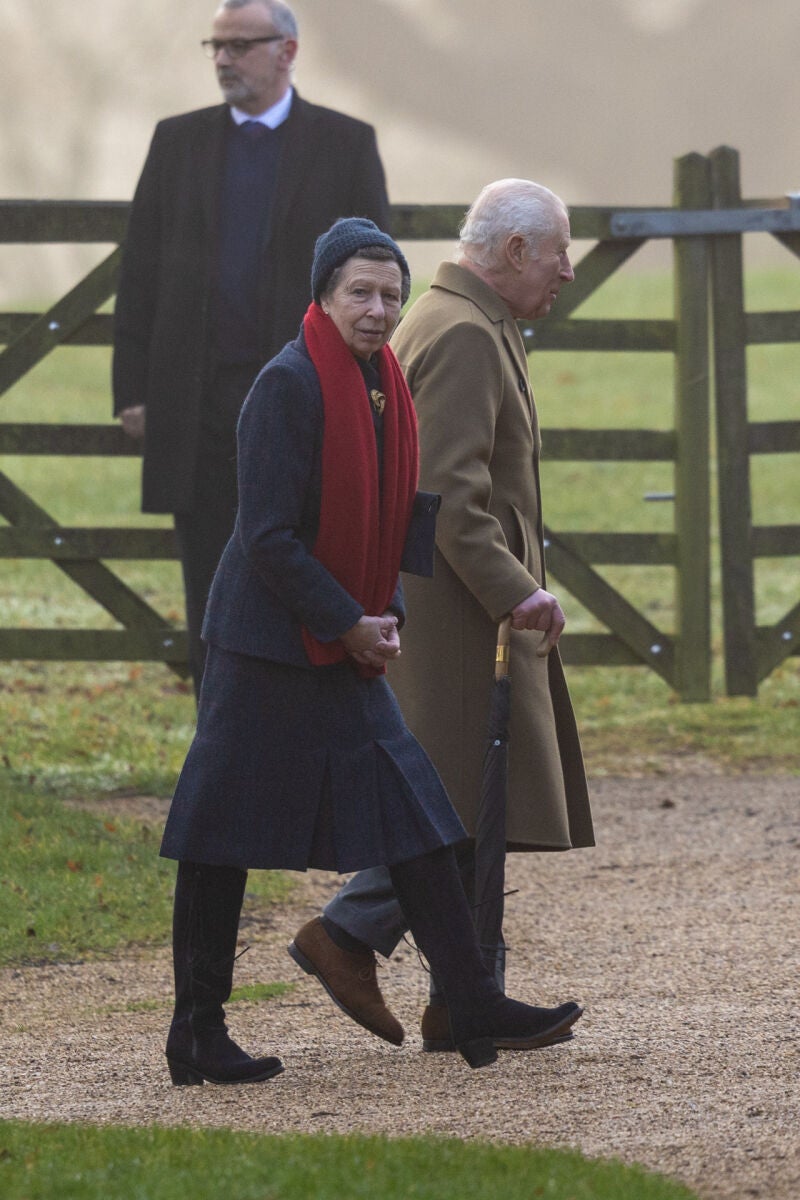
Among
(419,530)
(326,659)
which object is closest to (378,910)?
(326,659)

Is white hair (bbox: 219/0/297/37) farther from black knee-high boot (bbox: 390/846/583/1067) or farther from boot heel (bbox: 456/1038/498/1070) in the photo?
boot heel (bbox: 456/1038/498/1070)

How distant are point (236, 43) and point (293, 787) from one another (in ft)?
10.7

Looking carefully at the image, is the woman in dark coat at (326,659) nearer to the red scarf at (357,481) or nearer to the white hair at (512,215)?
the red scarf at (357,481)

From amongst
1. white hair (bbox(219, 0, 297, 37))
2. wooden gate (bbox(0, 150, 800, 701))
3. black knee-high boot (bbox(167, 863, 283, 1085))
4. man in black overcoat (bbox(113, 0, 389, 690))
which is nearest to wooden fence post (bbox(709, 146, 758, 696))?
wooden gate (bbox(0, 150, 800, 701))

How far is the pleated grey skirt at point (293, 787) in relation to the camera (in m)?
3.77

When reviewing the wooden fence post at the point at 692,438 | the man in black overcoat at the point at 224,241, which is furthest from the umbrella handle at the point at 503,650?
the wooden fence post at the point at 692,438

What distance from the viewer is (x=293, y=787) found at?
3.78 meters

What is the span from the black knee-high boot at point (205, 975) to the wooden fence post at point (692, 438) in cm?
441

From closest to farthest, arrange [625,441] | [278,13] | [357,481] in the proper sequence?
[357,481], [278,13], [625,441]

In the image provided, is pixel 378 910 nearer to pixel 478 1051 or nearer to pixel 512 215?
pixel 478 1051

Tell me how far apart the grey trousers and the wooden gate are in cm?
349

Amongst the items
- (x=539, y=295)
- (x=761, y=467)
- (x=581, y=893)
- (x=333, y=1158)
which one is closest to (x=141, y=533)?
(x=581, y=893)

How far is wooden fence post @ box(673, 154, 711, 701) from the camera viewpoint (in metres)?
7.99

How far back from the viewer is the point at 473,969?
3.83m
